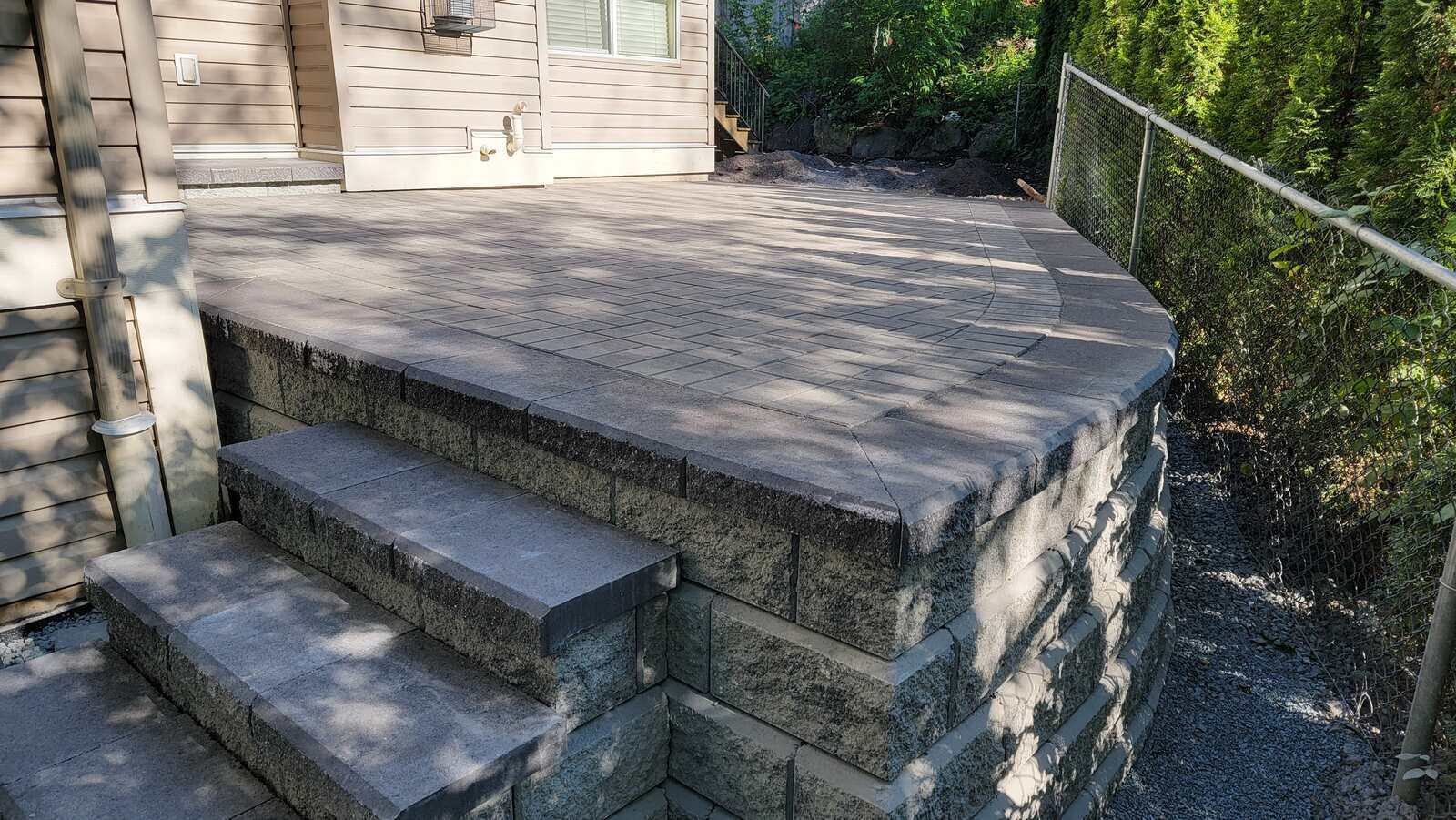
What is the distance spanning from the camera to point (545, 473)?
8.01ft

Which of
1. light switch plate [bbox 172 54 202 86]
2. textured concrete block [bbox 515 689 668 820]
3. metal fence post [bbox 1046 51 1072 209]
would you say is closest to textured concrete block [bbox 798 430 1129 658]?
textured concrete block [bbox 515 689 668 820]

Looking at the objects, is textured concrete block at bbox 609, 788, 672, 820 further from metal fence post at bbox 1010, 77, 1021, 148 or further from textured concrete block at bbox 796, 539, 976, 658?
metal fence post at bbox 1010, 77, 1021, 148

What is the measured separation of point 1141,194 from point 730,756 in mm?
3991

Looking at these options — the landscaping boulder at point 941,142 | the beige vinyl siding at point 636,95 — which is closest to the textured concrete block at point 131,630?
the beige vinyl siding at point 636,95

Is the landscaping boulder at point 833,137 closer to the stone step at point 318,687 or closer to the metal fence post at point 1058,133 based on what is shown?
the metal fence post at point 1058,133

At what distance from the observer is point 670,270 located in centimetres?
467

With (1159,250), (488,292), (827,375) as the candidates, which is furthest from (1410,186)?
(488,292)

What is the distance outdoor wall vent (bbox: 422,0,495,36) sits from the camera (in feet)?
26.0

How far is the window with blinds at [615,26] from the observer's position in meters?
9.64

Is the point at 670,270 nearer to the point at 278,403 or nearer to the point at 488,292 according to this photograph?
the point at 488,292

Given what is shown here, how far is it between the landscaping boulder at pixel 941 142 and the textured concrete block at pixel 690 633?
1471 centimetres

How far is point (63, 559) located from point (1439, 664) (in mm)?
4000

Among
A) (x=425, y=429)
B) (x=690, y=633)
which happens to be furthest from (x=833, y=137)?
(x=690, y=633)

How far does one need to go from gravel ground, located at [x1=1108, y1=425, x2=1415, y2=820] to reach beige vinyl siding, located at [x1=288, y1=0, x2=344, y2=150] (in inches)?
271
